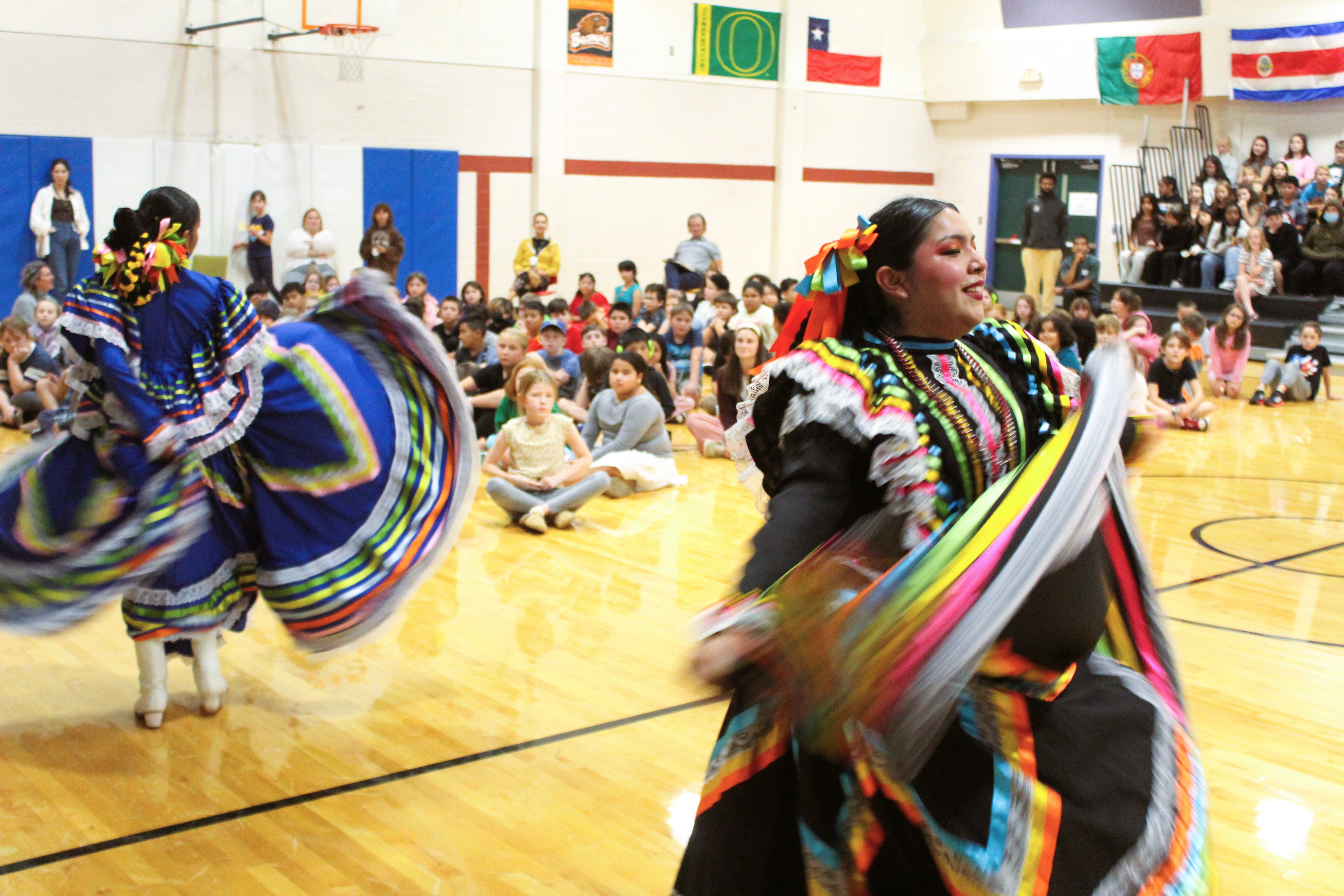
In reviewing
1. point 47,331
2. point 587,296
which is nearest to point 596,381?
point 47,331

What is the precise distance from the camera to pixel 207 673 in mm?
3805

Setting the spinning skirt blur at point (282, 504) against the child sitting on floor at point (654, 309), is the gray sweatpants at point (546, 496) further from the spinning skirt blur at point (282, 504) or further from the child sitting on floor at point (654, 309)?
the child sitting on floor at point (654, 309)

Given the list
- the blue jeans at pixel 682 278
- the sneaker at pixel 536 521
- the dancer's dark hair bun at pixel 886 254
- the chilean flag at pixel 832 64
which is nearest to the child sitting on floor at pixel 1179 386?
the sneaker at pixel 536 521

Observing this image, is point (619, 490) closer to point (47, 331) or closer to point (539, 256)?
point (47, 331)

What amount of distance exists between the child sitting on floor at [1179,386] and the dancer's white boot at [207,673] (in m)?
7.50

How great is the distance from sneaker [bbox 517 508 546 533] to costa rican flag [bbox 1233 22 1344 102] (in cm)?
1269

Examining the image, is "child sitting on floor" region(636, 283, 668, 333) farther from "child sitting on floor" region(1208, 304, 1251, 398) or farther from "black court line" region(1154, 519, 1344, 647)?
"black court line" region(1154, 519, 1344, 647)

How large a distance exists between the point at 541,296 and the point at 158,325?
1142 centimetres

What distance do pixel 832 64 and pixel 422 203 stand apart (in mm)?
6330

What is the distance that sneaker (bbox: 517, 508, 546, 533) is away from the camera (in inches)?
247

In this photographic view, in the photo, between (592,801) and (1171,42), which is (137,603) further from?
(1171,42)

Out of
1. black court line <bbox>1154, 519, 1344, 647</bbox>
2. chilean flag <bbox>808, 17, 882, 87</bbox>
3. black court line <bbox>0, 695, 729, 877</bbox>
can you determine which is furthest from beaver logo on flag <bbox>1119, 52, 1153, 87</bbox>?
black court line <bbox>0, 695, 729, 877</bbox>

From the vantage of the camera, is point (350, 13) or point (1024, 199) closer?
point (350, 13)

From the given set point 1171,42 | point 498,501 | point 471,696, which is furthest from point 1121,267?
point 471,696
